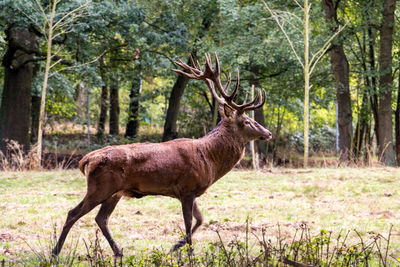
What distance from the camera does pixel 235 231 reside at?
7785mm

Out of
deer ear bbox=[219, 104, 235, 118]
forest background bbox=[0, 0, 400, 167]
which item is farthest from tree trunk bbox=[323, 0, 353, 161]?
deer ear bbox=[219, 104, 235, 118]

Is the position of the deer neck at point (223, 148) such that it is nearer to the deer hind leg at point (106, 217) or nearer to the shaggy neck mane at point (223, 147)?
the shaggy neck mane at point (223, 147)

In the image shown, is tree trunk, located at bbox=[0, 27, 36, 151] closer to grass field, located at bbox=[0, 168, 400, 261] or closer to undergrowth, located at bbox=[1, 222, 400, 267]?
grass field, located at bbox=[0, 168, 400, 261]

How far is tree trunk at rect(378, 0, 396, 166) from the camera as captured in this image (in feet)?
58.0

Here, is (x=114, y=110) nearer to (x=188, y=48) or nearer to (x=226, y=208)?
(x=188, y=48)

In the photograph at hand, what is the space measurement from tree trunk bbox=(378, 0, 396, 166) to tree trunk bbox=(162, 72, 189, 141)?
8079 millimetres

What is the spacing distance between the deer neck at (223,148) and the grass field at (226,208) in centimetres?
87

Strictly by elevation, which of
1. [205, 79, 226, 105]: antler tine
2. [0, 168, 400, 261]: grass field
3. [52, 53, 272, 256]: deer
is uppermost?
[205, 79, 226, 105]: antler tine

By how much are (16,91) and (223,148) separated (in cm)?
1282

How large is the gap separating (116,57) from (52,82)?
8.99 feet

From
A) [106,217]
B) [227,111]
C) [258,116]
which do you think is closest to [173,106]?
[258,116]

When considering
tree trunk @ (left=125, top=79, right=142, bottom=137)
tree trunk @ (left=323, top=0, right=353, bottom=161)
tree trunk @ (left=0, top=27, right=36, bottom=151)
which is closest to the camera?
tree trunk @ (left=0, top=27, right=36, bottom=151)

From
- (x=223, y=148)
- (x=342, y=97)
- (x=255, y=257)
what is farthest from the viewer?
(x=342, y=97)

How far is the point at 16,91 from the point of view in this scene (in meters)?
17.4
